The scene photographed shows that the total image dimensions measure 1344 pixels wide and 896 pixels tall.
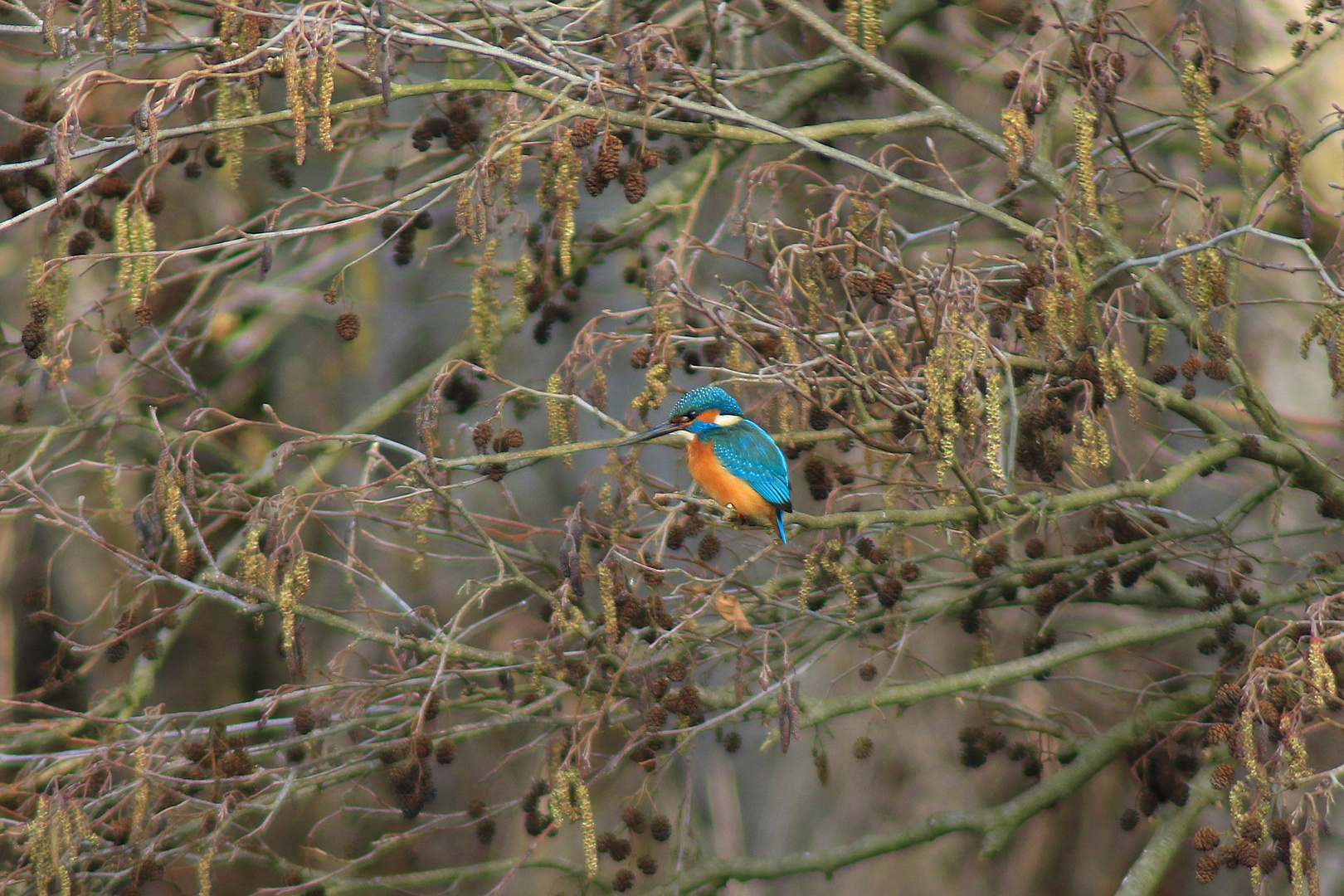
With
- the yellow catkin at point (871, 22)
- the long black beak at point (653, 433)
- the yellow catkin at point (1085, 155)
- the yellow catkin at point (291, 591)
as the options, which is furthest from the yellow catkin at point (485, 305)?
the yellow catkin at point (1085, 155)

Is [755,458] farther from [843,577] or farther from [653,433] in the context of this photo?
[843,577]

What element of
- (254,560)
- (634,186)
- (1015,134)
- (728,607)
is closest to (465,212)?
(634,186)

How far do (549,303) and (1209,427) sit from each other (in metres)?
2.09

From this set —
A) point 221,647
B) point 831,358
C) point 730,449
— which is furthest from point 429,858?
point 831,358

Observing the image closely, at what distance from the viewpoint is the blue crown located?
171 inches

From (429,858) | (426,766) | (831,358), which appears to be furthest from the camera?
(429,858)

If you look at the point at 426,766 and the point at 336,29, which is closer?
the point at 336,29

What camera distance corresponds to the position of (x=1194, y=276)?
356 centimetres

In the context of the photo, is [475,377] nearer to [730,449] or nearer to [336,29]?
[730,449]

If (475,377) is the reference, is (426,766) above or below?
below

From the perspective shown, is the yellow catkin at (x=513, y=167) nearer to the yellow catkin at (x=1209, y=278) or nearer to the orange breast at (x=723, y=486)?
the orange breast at (x=723, y=486)

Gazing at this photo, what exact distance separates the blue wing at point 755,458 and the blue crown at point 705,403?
77 millimetres

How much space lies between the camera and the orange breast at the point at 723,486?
417 centimetres

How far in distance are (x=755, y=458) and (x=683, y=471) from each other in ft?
10.7
